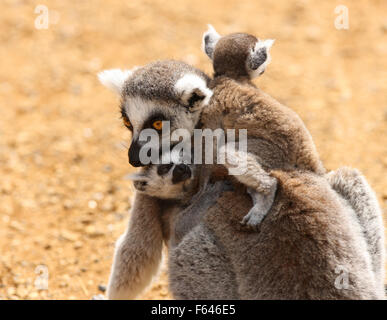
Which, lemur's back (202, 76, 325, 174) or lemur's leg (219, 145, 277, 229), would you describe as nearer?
lemur's leg (219, 145, 277, 229)

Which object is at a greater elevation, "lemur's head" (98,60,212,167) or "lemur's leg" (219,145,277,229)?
"lemur's head" (98,60,212,167)

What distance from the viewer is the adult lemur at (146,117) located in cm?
486

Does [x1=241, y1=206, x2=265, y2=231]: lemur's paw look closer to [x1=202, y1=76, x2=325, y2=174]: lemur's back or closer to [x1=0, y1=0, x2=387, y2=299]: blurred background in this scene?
[x1=202, y1=76, x2=325, y2=174]: lemur's back

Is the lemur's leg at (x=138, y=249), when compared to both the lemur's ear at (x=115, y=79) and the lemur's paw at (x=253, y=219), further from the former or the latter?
the lemur's paw at (x=253, y=219)

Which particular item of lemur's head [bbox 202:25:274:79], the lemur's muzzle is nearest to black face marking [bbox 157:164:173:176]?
the lemur's muzzle

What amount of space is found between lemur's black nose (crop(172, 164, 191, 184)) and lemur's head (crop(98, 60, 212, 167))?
238 millimetres

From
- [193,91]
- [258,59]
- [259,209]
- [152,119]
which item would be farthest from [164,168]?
[258,59]

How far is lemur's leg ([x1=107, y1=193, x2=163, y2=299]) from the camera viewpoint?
5.06 meters

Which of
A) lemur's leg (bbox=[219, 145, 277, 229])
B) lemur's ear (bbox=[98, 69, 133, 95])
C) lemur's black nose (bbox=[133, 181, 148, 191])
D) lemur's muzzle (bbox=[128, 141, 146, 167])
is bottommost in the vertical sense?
lemur's leg (bbox=[219, 145, 277, 229])

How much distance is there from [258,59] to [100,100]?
4.65 m

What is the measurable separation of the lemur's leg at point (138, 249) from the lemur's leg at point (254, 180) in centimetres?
104

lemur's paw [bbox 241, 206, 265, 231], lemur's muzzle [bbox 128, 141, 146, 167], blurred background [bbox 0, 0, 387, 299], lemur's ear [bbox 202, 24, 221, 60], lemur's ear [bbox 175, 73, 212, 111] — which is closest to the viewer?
lemur's paw [bbox 241, 206, 265, 231]

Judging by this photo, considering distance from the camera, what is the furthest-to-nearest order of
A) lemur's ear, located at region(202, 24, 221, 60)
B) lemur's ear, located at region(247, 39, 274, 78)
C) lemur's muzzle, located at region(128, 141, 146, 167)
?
lemur's ear, located at region(202, 24, 221, 60) → lemur's ear, located at region(247, 39, 274, 78) → lemur's muzzle, located at region(128, 141, 146, 167)

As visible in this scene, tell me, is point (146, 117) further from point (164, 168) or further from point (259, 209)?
point (259, 209)
